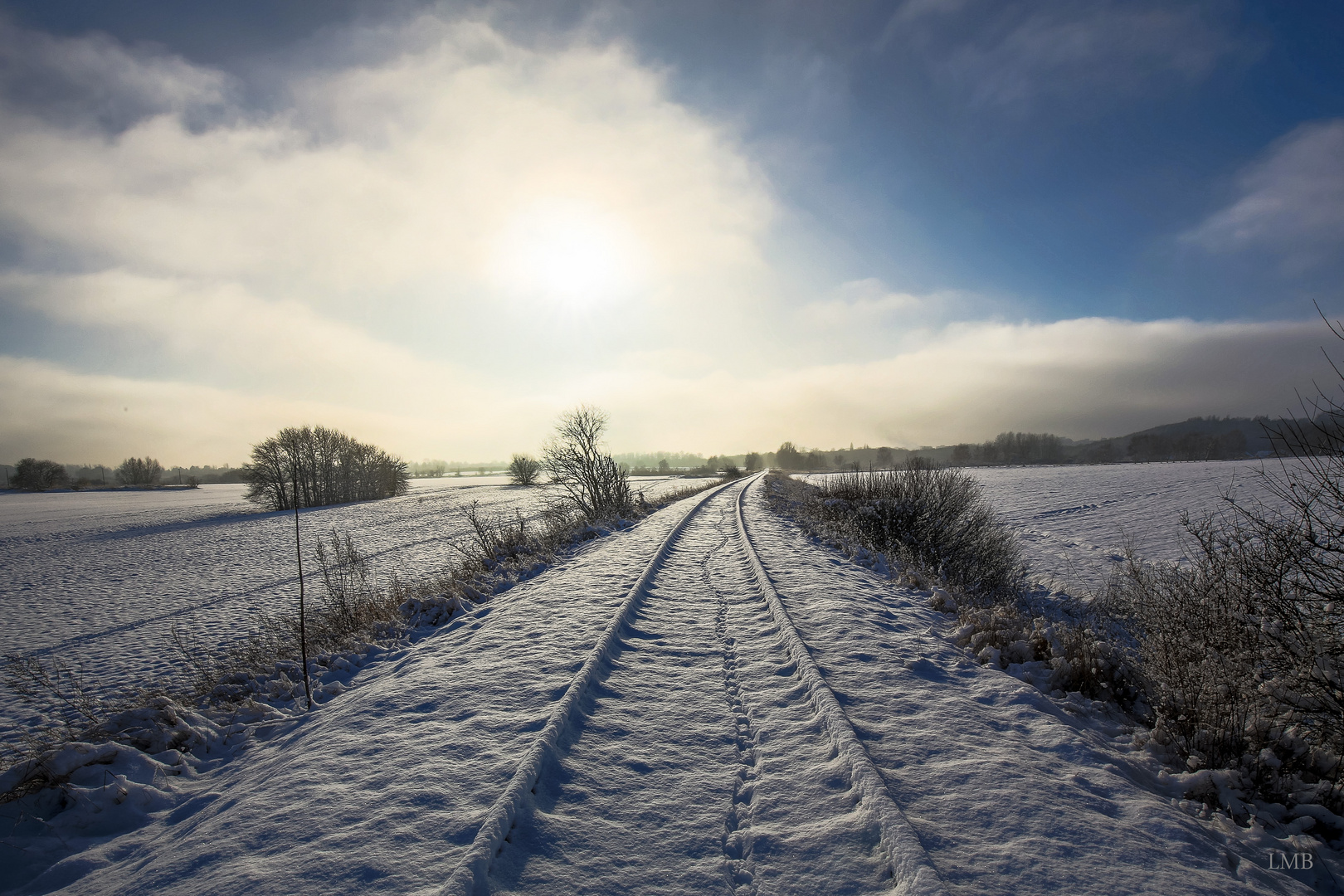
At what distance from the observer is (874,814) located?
9.93ft

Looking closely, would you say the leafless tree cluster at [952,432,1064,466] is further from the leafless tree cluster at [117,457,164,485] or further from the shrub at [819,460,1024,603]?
the leafless tree cluster at [117,457,164,485]

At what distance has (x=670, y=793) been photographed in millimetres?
3426

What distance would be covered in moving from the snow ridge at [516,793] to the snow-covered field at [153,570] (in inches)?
370

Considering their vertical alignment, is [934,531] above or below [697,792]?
above

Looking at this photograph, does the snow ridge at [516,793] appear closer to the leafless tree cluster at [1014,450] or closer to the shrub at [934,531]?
the shrub at [934,531]

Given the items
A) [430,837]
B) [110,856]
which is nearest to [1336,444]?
[430,837]

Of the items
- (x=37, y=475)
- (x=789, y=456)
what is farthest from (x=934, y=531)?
(x=789, y=456)

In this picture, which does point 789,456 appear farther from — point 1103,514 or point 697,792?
point 697,792

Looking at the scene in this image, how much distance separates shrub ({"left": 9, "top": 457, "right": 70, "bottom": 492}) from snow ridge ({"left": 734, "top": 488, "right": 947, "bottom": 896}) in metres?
125

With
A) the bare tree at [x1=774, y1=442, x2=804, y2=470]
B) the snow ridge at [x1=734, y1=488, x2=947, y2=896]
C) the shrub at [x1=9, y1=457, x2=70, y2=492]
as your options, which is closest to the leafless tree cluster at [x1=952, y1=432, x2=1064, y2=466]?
the bare tree at [x1=774, y1=442, x2=804, y2=470]

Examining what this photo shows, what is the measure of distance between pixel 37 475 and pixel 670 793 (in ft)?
418

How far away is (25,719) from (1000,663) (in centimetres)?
1437

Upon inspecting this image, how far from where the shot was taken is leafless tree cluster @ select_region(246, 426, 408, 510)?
50.3 m

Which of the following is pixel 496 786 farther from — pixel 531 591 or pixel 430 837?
pixel 531 591
